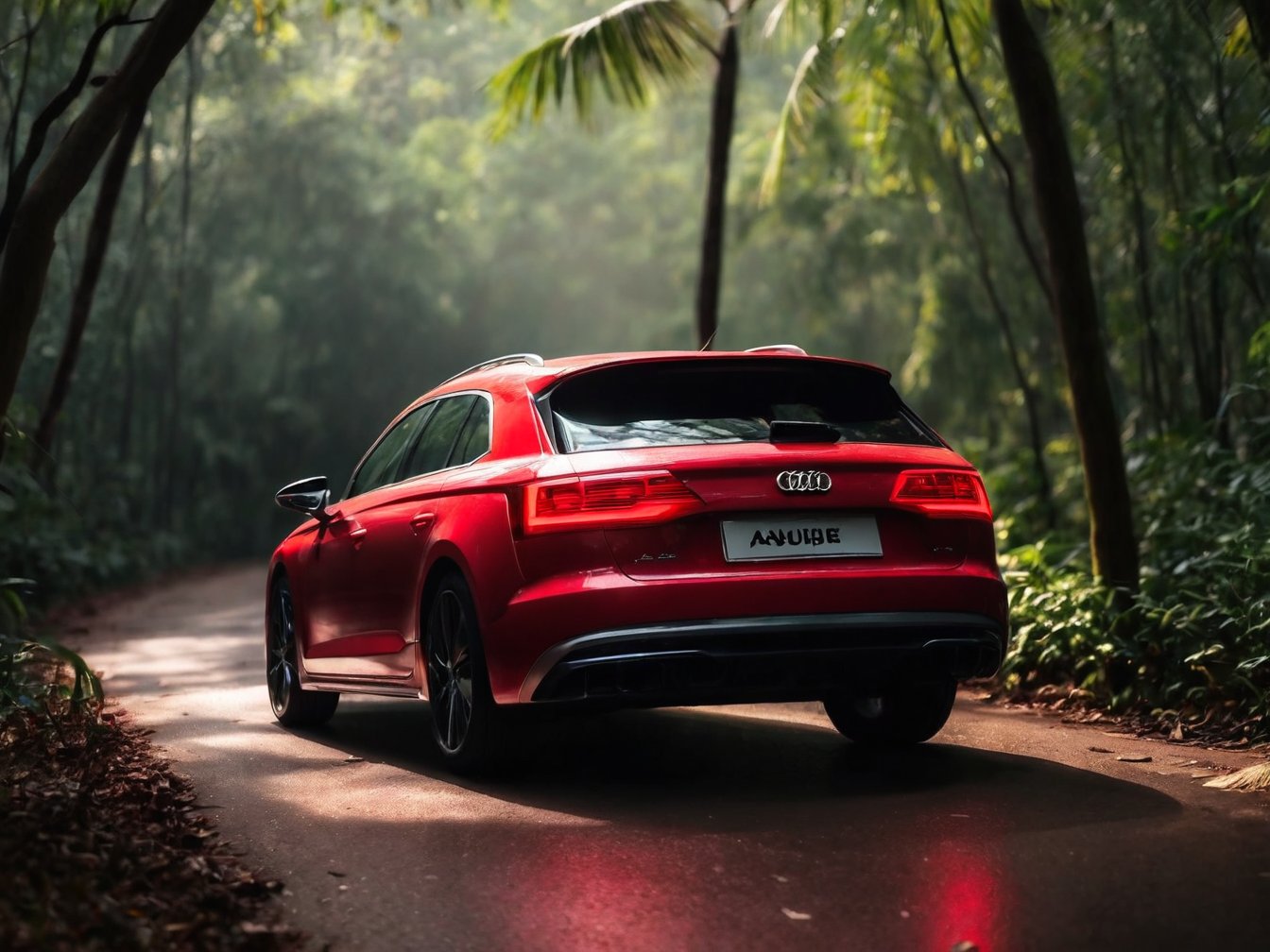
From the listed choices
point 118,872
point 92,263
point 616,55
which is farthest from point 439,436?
point 92,263

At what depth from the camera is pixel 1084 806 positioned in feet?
19.8

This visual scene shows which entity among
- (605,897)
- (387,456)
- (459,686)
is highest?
(387,456)

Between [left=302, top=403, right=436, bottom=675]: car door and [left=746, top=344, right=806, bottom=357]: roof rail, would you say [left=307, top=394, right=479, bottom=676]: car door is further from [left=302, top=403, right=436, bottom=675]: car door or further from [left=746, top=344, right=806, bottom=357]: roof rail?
[left=746, top=344, right=806, bottom=357]: roof rail

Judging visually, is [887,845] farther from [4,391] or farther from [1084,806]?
[4,391]

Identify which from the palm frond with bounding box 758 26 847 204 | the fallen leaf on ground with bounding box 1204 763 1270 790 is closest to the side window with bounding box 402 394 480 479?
the fallen leaf on ground with bounding box 1204 763 1270 790

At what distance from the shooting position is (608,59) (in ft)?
47.1

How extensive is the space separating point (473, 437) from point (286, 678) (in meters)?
2.74

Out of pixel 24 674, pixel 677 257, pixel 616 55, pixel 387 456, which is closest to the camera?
pixel 24 674

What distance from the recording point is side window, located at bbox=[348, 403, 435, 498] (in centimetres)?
838

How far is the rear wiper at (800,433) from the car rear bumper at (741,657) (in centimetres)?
72

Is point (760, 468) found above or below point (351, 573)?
above

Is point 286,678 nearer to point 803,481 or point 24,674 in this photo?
point 24,674

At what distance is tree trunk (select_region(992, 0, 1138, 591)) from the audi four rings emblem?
348 centimetres

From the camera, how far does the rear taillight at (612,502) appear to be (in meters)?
6.28
